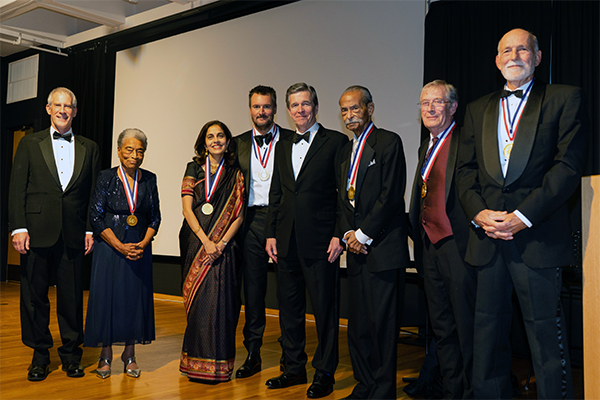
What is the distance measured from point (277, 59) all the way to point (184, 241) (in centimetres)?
353

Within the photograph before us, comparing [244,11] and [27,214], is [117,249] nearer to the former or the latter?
[27,214]

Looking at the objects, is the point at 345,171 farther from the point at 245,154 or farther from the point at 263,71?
the point at 263,71

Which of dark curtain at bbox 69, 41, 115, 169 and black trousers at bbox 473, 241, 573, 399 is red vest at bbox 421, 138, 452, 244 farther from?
dark curtain at bbox 69, 41, 115, 169

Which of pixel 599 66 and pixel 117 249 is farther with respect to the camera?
pixel 599 66

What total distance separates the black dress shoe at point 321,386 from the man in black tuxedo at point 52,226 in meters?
1.46

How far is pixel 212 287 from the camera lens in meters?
3.21

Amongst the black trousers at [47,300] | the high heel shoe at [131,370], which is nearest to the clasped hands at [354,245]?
the high heel shoe at [131,370]

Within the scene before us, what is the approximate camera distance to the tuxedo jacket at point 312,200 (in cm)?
306

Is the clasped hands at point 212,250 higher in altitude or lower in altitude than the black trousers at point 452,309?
higher

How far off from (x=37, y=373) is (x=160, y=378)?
732 millimetres

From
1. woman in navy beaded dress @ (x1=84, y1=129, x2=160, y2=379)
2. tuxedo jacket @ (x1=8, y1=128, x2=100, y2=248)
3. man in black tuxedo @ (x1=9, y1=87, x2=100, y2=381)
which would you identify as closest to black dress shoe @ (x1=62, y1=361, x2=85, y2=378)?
man in black tuxedo @ (x1=9, y1=87, x2=100, y2=381)

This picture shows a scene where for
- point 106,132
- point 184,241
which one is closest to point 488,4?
point 184,241

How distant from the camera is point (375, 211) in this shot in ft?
Answer: 8.99

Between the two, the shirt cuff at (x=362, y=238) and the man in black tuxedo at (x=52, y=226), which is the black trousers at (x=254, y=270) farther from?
the man in black tuxedo at (x=52, y=226)
